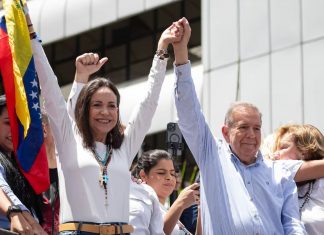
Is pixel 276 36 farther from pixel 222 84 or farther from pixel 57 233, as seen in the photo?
pixel 57 233

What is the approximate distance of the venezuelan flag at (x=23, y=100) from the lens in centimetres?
541

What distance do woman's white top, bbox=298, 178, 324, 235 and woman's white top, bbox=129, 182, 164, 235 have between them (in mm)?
1066

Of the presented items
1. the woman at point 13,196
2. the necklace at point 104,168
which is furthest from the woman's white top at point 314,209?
the woman at point 13,196

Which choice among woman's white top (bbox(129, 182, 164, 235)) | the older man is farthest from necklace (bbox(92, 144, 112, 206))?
woman's white top (bbox(129, 182, 164, 235))

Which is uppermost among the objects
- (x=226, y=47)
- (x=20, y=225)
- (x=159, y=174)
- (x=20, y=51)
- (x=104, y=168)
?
(x=226, y=47)

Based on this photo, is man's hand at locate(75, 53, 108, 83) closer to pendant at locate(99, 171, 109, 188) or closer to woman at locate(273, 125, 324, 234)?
pendant at locate(99, 171, 109, 188)

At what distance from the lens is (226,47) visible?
761 inches

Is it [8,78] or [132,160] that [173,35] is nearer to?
[132,160]

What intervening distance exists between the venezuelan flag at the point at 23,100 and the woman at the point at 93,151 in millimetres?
88

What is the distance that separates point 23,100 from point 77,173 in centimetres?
56

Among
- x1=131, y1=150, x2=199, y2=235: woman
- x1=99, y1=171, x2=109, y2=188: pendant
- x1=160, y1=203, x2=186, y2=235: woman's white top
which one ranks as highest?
x1=131, y1=150, x2=199, y2=235: woman

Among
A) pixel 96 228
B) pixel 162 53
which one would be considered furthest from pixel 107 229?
pixel 162 53

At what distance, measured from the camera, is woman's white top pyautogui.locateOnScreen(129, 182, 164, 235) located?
253 inches

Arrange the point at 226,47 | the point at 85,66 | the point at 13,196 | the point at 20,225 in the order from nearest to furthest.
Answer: the point at 20,225 < the point at 13,196 < the point at 85,66 < the point at 226,47
